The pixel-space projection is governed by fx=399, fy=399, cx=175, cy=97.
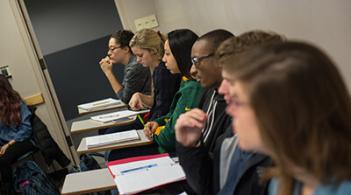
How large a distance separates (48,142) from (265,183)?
305 centimetres

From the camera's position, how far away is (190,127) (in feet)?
4.30

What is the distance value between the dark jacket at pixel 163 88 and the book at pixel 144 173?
708 millimetres

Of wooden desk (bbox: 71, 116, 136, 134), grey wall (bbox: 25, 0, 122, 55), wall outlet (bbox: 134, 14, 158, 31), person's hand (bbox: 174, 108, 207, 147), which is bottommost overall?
wooden desk (bbox: 71, 116, 136, 134)

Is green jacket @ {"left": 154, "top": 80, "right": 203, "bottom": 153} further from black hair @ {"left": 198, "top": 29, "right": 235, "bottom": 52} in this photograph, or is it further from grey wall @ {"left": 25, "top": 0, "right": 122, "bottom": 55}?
grey wall @ {"left": 25, "top": 0, "right": 122, "bottom": 55}

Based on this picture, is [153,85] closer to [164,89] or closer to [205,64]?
[164,89]

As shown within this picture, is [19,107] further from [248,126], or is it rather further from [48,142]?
[248,126]

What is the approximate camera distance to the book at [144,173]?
4.75ft

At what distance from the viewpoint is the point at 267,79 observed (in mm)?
664

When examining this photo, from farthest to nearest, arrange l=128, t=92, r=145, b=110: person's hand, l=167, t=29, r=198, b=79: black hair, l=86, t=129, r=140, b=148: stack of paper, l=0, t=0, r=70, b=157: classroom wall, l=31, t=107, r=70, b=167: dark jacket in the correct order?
l=0, t=0, r=70, b=157: classroom wall, l=31, t=107, r=70, b=167: dark jacket, l=128, t=92, r=145, b=110: person's hand, l=86, t=129, r=140, b=148: stack of paper, l=167, t=29, r=198, b=79: black hair

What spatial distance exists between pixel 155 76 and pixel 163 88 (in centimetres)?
11

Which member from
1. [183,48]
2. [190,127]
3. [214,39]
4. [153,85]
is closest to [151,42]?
[153,85]

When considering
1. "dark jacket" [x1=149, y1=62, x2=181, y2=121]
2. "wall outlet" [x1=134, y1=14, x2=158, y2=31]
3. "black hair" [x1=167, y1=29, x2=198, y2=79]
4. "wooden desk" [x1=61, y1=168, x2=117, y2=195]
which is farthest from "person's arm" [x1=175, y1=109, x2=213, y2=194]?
"wall outlet" [x1=134, y1=14, x2=158, y2=31]

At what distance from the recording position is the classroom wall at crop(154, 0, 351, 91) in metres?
1.00

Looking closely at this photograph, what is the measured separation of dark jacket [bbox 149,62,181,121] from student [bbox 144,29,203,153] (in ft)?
0.48
